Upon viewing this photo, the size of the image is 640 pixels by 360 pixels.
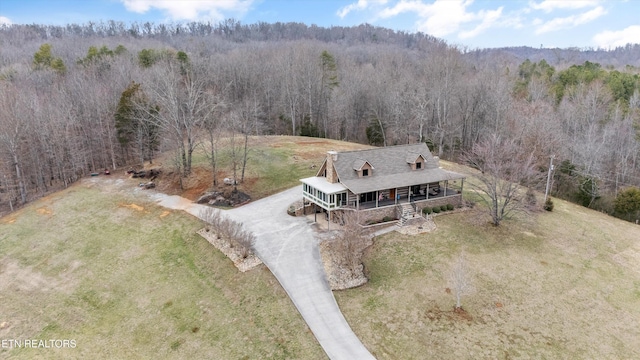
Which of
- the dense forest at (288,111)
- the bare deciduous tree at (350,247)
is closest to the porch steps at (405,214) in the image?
the bare deciduous tree at (350,247)

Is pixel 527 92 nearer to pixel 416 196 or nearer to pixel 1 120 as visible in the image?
pixel 416 196

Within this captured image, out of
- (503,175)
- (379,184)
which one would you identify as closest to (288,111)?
(379,184)

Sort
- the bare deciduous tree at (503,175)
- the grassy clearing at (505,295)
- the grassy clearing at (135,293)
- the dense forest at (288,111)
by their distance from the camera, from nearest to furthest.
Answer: the grassy clearing at (505,295)
the grassy clearing at (135,293)
the bare deciduous tree at (503,175)
the dense forest at (288,111)

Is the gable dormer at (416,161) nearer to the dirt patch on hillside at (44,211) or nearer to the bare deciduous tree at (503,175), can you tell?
the bare deciduous tree at (503,175)

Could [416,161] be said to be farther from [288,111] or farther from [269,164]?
[288,111]

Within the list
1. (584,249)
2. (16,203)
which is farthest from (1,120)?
(584,249)

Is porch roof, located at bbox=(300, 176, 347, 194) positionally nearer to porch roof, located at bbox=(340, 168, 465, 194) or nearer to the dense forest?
porch roof, located at bbox=(340, 168, 465, 194)
